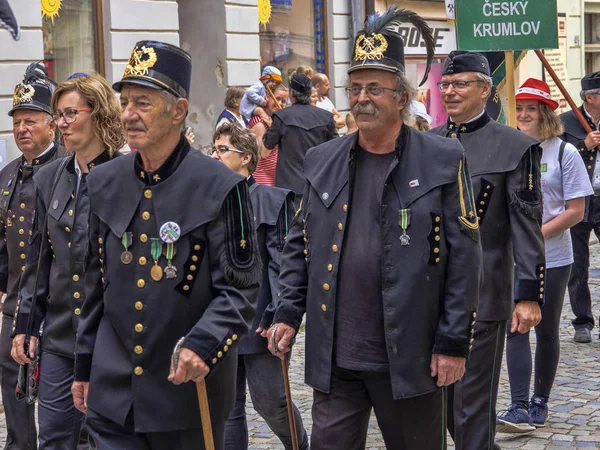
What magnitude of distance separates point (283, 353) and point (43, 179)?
1534mm

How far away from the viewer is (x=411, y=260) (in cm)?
452

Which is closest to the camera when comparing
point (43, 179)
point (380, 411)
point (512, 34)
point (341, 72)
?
point (380, 411)

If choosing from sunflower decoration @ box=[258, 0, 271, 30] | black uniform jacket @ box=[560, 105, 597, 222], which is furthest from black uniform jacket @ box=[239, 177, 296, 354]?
sunflower decoration @ box=[258, 0, 271, 30]

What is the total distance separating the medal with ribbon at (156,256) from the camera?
420cm

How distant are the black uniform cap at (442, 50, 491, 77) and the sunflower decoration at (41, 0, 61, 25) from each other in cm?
810

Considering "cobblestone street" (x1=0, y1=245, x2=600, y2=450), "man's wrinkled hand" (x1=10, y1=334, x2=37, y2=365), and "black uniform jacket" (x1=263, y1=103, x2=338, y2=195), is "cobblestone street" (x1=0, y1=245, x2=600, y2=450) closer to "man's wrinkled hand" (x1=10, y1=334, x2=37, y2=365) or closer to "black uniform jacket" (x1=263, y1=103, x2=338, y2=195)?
"man's wrinkled hand" (x1=10, y1=334, x2=37, y2=365)

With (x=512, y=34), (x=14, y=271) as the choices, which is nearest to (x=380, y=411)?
(x=14, y=271)

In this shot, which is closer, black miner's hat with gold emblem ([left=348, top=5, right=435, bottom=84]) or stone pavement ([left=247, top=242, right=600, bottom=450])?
black miner's hat with gold emblem ([left=348, top=5, right=435, bottom=84])

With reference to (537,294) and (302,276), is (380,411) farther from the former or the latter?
(537,294)

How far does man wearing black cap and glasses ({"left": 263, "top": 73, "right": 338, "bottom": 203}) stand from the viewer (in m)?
12.7

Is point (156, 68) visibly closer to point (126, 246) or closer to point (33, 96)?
point (126, 246)

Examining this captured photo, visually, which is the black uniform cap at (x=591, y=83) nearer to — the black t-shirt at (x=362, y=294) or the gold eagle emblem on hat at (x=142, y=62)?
the black t-shirt at (x=362, y=294)

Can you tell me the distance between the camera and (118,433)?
4.26 m

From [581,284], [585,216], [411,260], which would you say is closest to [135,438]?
[411,260]
